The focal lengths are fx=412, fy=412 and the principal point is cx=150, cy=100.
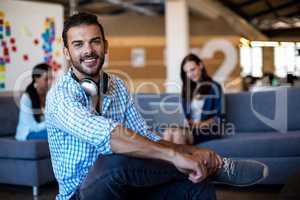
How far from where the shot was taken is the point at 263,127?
3.94m

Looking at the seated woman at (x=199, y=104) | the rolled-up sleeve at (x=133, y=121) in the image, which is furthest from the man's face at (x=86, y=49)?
the seated woman at (x=199, y=104)

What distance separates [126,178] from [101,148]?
0.15 m

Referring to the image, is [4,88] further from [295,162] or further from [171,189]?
[171,189]

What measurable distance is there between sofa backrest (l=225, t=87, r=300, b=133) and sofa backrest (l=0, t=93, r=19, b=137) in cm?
217

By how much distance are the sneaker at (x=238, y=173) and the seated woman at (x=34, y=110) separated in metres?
2.55

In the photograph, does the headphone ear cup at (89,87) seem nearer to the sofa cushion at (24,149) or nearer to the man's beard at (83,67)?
the man's beard at (83,67)

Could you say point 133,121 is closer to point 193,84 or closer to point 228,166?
point 228,166

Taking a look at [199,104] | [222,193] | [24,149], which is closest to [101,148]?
[222,193]

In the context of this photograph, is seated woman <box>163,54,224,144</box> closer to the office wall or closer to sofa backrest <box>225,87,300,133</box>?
sofa backrest <box>225,87,300,133</box>

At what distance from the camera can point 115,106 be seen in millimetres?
1763

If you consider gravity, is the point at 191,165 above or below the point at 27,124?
above

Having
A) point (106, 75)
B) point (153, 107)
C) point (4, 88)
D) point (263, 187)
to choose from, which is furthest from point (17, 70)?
point (106, 75)

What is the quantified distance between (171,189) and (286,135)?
2098 millimetres

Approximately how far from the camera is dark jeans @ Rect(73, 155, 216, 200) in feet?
4.33
